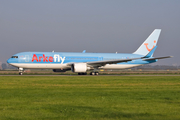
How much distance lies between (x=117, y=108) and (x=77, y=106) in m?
1.91

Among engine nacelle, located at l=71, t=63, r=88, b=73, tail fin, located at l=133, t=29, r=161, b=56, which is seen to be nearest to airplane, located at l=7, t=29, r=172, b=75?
engine nacelle, located at l=71, t=63, r=88, b=73

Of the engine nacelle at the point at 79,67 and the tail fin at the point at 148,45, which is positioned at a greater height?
the tail fin at the point at 148,45

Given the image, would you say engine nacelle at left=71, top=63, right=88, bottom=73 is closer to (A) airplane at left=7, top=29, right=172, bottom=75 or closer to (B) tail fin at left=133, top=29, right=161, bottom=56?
(A) airplane at left=7, top=29, right=172, bottom=75

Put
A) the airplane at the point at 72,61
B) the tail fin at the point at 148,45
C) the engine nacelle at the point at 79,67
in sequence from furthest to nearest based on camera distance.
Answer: the tail fin at the point at 148,45 → the airplane at the point at 72,61 → the engine nacelle at the point at 79,67

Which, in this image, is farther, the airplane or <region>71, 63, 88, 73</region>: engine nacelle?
the airplane

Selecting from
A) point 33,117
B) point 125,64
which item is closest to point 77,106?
point 33,117

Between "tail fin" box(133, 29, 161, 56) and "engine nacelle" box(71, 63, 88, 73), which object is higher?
"tail fin" box(133, 29, 161, 56)

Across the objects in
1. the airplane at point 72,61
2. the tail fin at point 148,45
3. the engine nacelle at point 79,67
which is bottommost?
the engine nacelle at point 79,67

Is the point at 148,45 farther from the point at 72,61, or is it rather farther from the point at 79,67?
the point at 79,67

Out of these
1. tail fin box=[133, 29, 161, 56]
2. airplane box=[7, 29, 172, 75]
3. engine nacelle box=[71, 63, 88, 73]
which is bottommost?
engine nacelle box=[71, 63, 88, 73]

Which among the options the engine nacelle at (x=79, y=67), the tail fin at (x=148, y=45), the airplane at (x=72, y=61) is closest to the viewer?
the engine nacelle at (x=79, y=67)

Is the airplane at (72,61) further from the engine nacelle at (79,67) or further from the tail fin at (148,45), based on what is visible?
the tail fin at (148,45)

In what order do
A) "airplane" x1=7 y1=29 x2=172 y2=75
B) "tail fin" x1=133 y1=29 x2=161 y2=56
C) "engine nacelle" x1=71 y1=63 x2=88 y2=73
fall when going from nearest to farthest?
"engine nacelle" x1=71 y1=63 x2=88 y2=73
"airplane" x1=7 y1=29 x2=172 y2=75
"tail fin" x1=133 y1=29 x2=161 y2=56

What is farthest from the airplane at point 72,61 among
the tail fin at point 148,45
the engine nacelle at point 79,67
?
the tail fin at point 148,45
